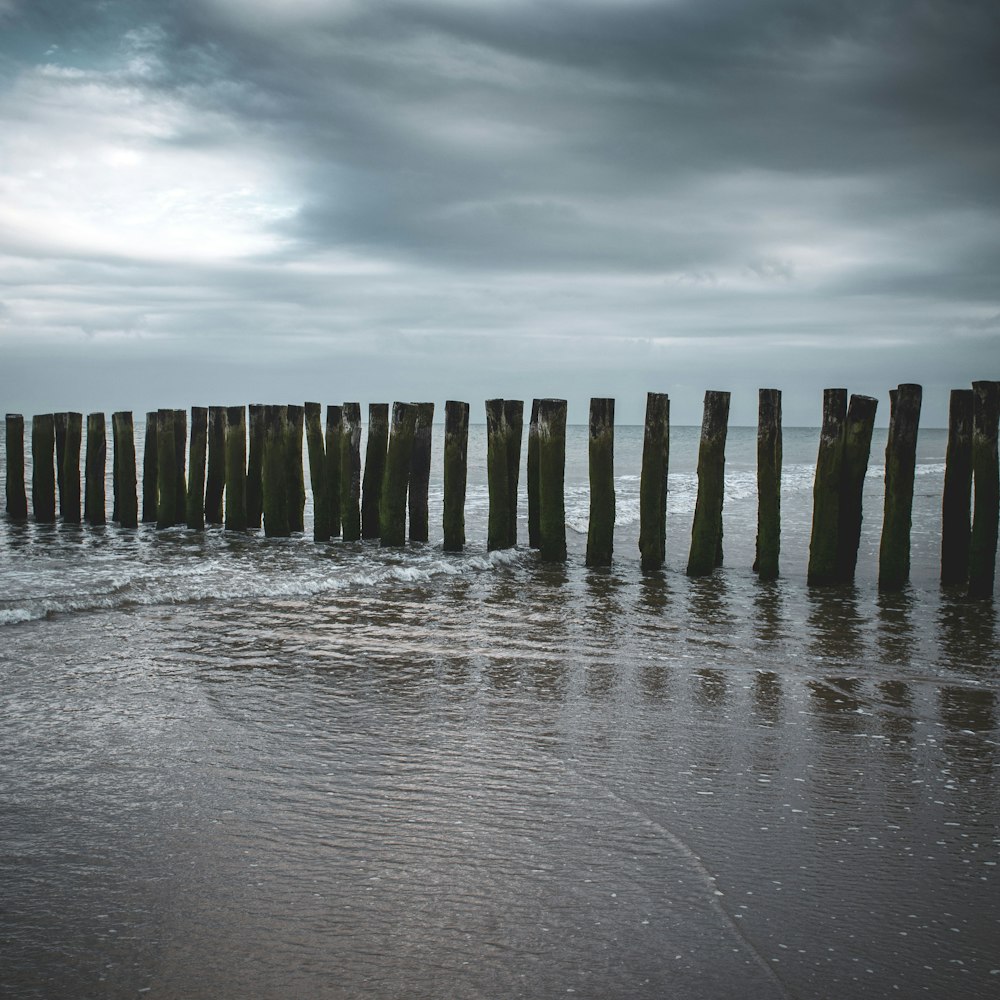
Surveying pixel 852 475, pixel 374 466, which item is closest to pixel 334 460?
pixel 374 466

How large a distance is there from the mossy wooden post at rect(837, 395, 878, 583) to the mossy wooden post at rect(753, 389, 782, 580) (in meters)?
0.61

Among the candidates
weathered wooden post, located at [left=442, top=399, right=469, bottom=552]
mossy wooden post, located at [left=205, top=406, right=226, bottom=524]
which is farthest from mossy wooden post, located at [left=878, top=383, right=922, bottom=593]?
mossy wooden post, located at [left=205, top=406, right=226, bottom=524]

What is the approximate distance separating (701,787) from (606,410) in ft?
21.0

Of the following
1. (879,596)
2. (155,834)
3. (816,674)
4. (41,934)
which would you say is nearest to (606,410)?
(879,596)

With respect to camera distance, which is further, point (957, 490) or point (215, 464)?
point (215, 464)

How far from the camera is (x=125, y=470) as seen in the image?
12.9 m

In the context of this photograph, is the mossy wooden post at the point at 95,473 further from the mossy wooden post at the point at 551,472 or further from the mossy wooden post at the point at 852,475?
the mossy wooden post at the point at 852,475

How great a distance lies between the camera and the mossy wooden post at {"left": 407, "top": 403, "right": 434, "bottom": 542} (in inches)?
422

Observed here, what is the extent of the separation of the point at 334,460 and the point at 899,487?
21.9 ft

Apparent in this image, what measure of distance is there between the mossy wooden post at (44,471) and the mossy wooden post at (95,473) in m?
0.65

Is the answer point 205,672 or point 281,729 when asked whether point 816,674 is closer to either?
point 281,729

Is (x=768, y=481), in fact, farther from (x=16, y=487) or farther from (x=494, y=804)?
(x=16, y=487)

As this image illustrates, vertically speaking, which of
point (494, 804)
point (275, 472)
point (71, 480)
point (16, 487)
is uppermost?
point (275, 472)

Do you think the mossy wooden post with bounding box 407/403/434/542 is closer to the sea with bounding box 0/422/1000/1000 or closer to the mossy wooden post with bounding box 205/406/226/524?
the mossy wooden post with bounding box 205/406/226/524
